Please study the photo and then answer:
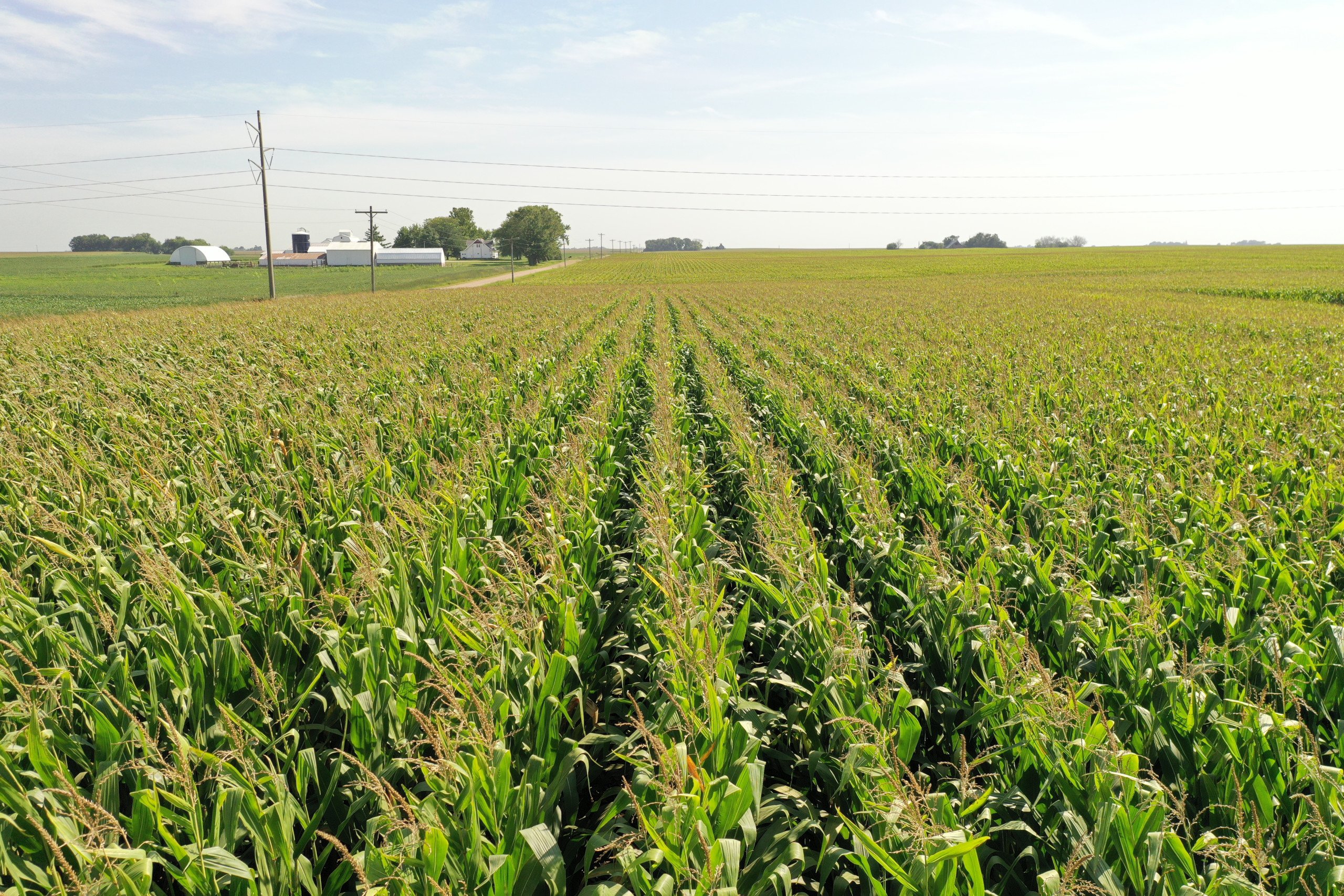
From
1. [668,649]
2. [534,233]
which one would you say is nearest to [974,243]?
[534,233]

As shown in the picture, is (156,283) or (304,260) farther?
(304,260)

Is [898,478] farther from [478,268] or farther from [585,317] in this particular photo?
[478,268]

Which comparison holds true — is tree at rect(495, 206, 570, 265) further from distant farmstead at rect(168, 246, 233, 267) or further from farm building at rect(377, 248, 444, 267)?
distant farmstead at rect(168, 246, 233, 267)

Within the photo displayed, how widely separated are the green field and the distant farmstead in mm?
11930

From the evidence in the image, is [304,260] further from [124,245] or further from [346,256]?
[124,245]

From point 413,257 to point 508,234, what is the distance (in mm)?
23990

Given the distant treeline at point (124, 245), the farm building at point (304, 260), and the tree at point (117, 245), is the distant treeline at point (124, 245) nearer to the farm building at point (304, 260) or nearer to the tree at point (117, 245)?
the tree at point (117, 245)

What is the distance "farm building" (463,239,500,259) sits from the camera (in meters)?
156

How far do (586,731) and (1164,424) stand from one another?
25.8ft

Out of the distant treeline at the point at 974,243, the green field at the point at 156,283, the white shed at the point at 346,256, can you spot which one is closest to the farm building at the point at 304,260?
the white shed at the point at 346,256

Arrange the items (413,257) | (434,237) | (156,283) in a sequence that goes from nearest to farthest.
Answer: (156,283) → (413,257) → (434,237)

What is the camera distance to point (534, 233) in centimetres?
13425

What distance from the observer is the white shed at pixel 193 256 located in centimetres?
12875

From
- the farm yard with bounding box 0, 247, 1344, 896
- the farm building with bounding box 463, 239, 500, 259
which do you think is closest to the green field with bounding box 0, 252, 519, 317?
the farm yard with bounding box 0, 247, 1344, 896
